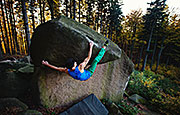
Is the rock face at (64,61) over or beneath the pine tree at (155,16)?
beneath

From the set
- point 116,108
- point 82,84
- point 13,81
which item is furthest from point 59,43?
point 116,108

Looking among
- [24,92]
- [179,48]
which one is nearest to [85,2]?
[24,92]

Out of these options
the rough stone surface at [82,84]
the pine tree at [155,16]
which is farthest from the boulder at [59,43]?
the pine tree at [155,16]

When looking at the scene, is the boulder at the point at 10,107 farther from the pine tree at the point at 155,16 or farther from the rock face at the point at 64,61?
the pine tree at the point at 155,16

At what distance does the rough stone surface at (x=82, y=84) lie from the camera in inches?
147

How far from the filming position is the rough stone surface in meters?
3.73

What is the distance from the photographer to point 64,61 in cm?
322

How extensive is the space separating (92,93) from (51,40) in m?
3.74

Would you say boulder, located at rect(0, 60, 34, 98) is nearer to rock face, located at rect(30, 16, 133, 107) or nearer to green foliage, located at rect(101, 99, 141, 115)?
rock face, located at rect(30, 16, 133, 107)

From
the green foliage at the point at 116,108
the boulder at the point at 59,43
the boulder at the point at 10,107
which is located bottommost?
the green foliage at the point at 116,108

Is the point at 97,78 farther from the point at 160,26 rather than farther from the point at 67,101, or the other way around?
the point at 160,26

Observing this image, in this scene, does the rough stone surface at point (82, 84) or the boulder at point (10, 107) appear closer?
the boulder at point (10, 107)

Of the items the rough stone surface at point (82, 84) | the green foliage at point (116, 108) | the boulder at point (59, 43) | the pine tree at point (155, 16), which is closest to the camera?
the boulder at point (59, 43)

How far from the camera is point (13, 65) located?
4.44 meters
